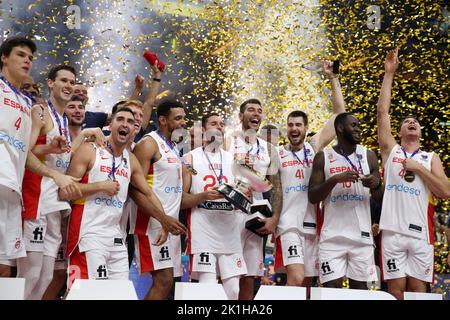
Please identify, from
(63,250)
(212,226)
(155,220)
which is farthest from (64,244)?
(212,226)

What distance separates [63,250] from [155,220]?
769 mm

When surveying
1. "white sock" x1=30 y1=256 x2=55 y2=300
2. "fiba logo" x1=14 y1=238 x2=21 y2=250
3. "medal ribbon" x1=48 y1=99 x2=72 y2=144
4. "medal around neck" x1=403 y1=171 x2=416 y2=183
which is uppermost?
"medal ribbon" x1=48 y1=99 x2=72 y2=144

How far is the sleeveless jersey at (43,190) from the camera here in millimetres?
4637

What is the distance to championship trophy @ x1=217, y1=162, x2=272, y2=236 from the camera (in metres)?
5.07

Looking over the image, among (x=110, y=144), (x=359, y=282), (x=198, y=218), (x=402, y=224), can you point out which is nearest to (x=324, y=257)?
(x=359, y=282)

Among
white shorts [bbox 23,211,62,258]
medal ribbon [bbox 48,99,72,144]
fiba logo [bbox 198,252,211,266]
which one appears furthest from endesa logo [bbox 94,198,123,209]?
fiba logo [bbox 198,252,211,266]

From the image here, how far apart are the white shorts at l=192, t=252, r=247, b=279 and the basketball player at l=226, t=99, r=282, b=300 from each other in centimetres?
32

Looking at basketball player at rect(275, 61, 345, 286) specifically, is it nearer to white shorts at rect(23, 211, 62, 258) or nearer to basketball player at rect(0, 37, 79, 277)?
white shorts at rect(23, 211, 62, 258)

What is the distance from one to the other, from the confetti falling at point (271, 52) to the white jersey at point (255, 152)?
3.06m

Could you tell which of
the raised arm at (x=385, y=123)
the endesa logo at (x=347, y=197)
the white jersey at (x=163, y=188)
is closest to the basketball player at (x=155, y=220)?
the white jersey at (x=163, y=188)

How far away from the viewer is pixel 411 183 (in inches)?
227

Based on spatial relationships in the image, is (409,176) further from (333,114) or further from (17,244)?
(17,244)

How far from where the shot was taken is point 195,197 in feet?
17.6

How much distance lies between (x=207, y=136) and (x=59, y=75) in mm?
1412
